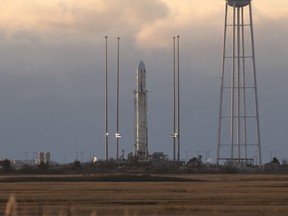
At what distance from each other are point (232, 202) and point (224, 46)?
5928 cm

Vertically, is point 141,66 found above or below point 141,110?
above

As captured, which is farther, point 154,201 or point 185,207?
point 154,201

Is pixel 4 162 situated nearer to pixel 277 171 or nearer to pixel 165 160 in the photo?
pixel 165 160

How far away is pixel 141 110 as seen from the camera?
132 meters

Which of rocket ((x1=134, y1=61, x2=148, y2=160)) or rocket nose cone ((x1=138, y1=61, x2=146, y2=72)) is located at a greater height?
rocket nose cone ((x1=138, y1=61, x2=146, y2=72))

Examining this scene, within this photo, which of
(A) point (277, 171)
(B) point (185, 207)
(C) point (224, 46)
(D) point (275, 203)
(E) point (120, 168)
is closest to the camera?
(B) point (185, 207)

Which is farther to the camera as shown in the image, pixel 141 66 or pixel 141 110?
pixel 141 110

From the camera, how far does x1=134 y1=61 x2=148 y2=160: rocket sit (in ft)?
428

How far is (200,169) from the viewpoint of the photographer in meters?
139

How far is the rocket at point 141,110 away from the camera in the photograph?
130 metres

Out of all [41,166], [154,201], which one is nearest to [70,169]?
[41,166]

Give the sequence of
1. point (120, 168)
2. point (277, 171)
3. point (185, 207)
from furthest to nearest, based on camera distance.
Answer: point (277, 171) < point (120, 168) < point (185, 207)

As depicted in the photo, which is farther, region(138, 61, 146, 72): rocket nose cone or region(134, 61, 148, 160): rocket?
region(134, 61, 148, 160): rocket

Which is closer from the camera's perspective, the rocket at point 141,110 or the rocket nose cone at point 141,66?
the rocket nose cone at point 141,66
